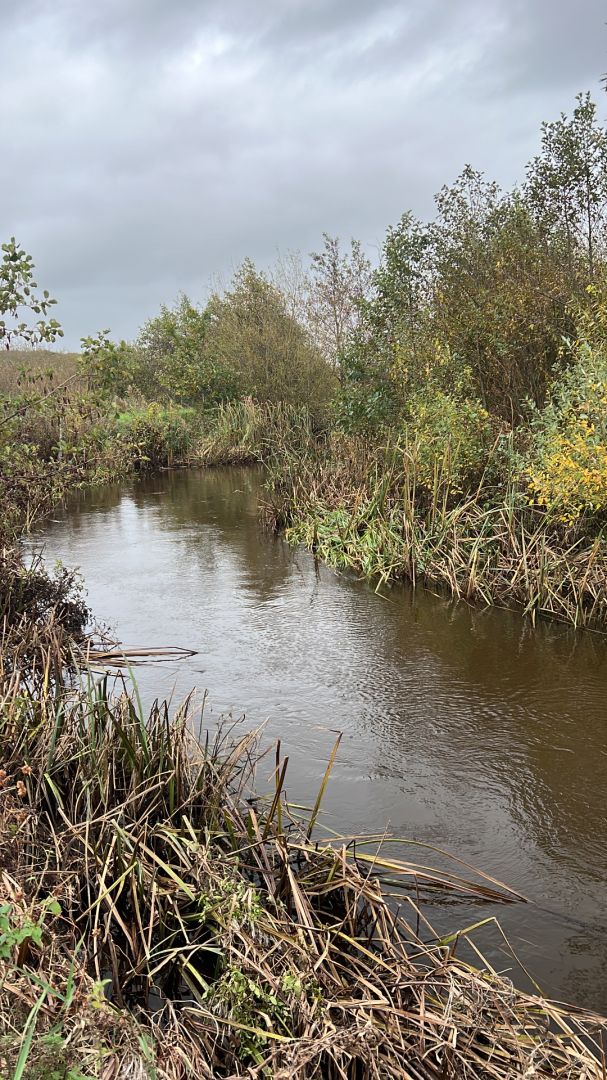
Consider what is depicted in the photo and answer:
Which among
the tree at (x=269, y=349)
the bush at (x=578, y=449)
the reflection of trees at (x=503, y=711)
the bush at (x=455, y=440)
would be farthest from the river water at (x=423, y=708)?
the tree at (x=269, y=349)

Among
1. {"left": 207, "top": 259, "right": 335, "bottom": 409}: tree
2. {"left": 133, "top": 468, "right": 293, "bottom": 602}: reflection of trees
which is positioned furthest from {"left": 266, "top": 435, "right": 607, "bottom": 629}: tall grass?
{"left": 207, "top": 259, "right": 335, "bottom": 409}: tree

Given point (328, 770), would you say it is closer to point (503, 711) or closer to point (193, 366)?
point (503, 711)

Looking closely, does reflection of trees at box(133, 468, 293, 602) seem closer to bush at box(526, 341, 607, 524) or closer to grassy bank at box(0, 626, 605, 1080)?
bush at box(526, 341, 607, 524)

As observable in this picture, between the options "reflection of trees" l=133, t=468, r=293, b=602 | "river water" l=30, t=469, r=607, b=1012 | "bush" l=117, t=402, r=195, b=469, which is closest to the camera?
"river water" l=30, t=469, r=607, b=1012

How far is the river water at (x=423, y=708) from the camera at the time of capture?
3.93 metres

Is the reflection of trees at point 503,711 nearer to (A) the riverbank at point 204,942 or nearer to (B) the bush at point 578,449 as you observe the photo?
(A) the riverbank at point 204,942

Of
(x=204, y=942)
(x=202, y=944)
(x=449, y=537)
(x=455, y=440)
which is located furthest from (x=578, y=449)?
(x=202, y=944)

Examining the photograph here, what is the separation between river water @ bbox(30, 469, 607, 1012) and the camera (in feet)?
12.9

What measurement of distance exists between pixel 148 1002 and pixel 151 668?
4.07 m

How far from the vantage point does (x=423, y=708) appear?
6125 millimetres

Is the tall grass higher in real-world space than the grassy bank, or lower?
higher

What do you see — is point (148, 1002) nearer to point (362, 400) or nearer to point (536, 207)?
point (362, 400)

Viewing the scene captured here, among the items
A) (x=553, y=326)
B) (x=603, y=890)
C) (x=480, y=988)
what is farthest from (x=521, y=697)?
(x=553, y=326)

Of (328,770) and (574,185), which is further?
(574,185)
